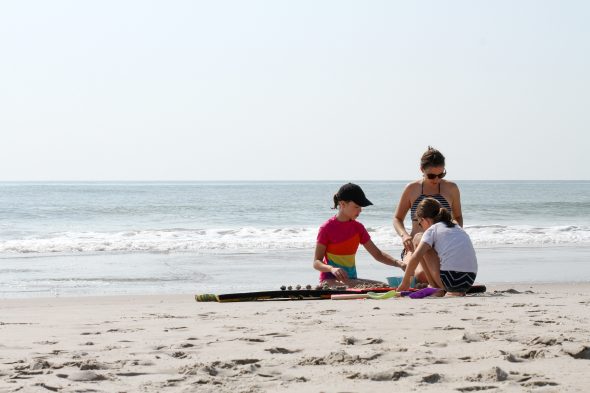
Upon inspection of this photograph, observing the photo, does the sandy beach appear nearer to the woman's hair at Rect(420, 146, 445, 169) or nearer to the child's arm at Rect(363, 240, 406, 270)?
the child's arm at Rect(363, 240, 406, 270)

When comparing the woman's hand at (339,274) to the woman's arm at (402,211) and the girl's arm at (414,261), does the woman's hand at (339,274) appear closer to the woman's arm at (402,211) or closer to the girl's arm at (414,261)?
the girl's arm at (414,261)

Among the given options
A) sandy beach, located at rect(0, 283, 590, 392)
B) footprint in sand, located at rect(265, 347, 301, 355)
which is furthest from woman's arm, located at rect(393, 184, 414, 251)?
footprint in sand, located at rect(265, 347, 301, 355)

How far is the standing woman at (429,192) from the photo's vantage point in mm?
7543

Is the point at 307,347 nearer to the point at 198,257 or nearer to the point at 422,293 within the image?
the point at 422,293

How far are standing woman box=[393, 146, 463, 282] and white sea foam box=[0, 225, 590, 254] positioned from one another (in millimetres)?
8545

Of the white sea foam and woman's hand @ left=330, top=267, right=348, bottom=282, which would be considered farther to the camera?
the white sea foam

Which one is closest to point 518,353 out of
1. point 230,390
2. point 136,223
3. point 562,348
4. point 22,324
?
point 562,348

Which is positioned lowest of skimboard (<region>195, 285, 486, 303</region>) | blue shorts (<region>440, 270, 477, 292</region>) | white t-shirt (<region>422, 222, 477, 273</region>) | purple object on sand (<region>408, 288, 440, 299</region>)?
skimboard (<region>195, 285, 486, 303</region>)

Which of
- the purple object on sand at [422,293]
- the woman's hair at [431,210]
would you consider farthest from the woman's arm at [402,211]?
the purple object on sand at [422,293]

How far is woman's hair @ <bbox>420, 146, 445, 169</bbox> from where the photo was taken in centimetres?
751

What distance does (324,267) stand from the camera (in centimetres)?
747

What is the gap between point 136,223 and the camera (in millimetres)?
28953

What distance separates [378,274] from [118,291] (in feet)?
11.8

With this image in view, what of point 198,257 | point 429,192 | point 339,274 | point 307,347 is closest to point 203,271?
point 198,257
